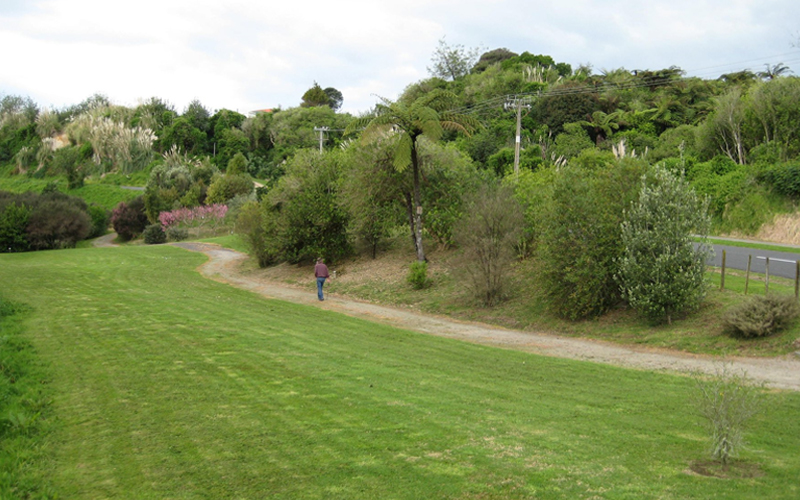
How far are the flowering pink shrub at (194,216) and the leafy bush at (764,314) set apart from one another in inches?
2082

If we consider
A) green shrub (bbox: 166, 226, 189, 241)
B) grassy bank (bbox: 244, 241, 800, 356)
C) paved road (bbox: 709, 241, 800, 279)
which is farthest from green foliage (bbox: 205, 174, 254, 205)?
paved road (bbox: 709, 241, 800, 279)

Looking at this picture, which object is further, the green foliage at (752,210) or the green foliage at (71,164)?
the green foliage at (71,164)

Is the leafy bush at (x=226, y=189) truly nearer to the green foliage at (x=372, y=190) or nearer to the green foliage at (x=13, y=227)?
the green foliage at (x=13, y=227)

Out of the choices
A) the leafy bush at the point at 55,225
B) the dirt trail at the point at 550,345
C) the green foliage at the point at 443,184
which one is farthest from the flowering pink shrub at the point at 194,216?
the green foliage at the point at 443,184

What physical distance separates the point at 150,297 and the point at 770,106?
1506 inches

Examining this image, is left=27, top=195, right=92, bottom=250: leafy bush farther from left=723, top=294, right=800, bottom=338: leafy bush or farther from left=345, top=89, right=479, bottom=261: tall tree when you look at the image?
left=723, top=294, right=800, bottom=338: leafy bush

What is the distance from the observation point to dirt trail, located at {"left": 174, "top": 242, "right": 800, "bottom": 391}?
41.7 ft

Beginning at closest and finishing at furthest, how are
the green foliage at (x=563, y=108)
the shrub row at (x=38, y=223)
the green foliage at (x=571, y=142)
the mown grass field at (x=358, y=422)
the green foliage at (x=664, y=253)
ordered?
the mown grass field at (x=358, y=422) → the green foliage at (x=664, y=253) → the shrub row at (x=38, y=223) → the green foliage at (x=571, y=142) → the green foliage at (x=563, y=108)

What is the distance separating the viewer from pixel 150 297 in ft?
70.6

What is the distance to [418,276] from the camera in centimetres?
2495

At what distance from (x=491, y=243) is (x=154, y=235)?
147 feet

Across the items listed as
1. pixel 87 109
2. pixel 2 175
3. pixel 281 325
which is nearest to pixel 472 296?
pixel 281 325

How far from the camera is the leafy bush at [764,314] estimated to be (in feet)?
46.8

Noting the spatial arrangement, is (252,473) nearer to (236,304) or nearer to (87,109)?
(236,304)
